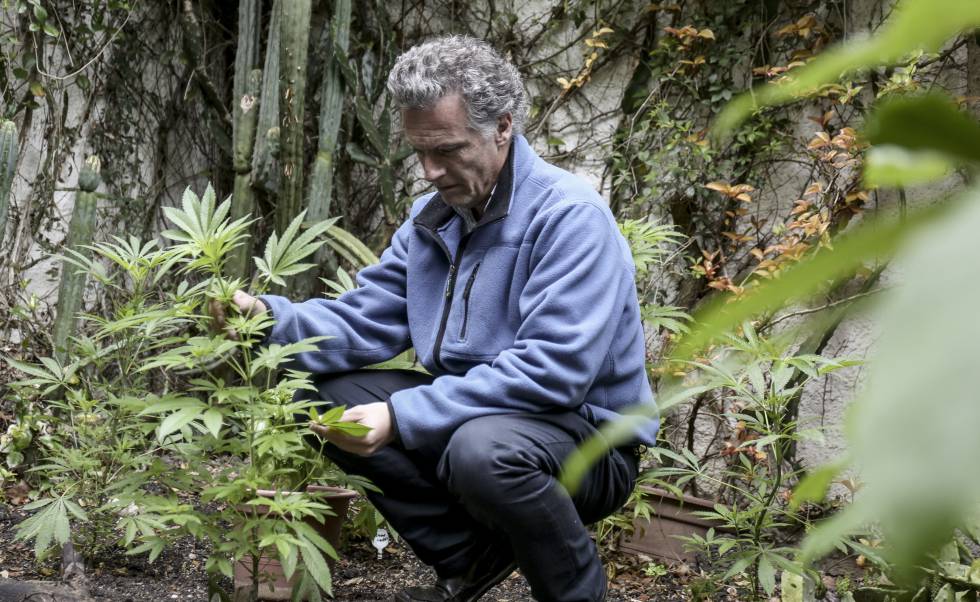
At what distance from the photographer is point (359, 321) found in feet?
8.25

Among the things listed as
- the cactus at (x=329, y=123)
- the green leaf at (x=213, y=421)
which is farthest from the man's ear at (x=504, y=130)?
the cactus at (x=329, y=123)

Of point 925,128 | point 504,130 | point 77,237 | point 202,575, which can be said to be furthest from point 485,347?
point 925,128

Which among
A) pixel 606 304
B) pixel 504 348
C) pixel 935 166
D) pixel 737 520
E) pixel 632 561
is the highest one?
pixel 935 166

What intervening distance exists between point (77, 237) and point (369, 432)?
1.53 meters

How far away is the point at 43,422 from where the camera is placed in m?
3.16

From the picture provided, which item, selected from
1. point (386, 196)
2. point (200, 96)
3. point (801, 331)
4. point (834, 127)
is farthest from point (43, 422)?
point (801, 331)

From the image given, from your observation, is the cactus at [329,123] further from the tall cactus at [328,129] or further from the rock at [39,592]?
the rock at [39,592]

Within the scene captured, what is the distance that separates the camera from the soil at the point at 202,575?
8.59 feet

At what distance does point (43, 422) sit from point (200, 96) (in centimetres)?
183

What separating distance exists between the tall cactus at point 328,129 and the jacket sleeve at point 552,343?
5.36 ft

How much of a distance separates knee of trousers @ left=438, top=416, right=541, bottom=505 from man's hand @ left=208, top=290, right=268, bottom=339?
524 mm

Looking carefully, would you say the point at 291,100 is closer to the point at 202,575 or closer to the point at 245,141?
the point at 245,141

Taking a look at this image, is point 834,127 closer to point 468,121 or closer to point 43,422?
point 468,121

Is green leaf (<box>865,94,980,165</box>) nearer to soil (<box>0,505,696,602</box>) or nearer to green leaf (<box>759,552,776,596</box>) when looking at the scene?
green leaf (<box>759,552,776,596</box>)
